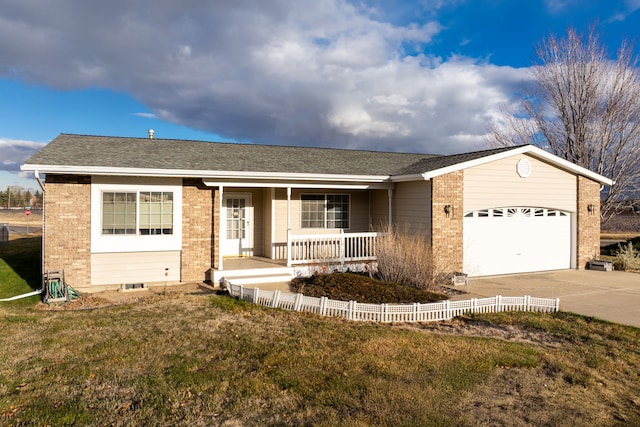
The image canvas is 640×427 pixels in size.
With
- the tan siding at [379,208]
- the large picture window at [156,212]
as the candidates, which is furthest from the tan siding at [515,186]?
the large picture window at [156,212]

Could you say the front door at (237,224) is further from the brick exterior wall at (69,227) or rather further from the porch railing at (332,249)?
the brick exterior wall at (69,227)

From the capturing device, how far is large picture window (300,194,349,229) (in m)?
15.1

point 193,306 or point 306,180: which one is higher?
point 306,180

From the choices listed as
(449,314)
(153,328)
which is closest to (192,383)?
(153,328)

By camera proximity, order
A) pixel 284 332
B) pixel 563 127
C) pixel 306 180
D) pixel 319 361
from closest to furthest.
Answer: pixel 319 361, pixel 284 332, pixel 306 180, pixel 563 127

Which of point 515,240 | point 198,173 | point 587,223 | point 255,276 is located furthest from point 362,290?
point 587,223

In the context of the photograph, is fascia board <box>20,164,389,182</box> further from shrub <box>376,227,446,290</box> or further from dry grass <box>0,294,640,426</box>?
dry grass <box>0,294,640,426</box>

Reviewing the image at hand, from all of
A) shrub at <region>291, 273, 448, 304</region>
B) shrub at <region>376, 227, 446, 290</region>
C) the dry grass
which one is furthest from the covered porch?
the dry grass

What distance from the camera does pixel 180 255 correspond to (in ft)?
39.0

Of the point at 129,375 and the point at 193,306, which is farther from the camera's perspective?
the point at 193,306

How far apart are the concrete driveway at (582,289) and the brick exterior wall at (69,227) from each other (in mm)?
9517

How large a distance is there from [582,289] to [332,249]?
7.02 meters

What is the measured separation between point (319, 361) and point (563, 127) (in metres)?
20.5

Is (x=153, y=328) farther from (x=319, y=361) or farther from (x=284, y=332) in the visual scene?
(x=319, y=361)
